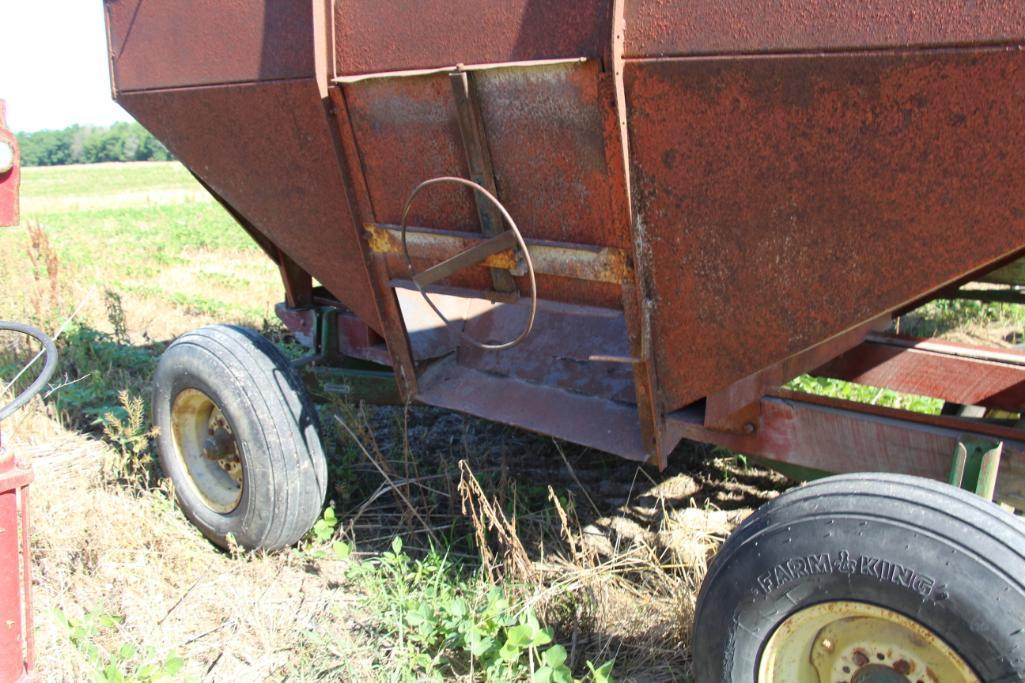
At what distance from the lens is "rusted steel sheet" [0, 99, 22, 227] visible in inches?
88.0

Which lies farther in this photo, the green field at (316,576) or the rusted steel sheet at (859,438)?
the green field at (316,576)

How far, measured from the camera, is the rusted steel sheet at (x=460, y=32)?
7.18ft

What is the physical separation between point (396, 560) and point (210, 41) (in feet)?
6.51

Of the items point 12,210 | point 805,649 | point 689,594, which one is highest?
point 12,210

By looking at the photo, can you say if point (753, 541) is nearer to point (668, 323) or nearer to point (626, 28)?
point (668, 323)

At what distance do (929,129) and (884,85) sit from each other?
5.1 inches

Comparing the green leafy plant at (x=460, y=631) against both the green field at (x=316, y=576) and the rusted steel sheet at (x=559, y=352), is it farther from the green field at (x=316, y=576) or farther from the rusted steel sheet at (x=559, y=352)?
the rusted steel sheet at (x=559, y=352)

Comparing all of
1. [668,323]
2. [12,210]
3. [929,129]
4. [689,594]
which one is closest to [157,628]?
[12,210]

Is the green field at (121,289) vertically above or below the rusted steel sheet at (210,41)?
below

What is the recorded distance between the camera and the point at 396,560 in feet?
10.4

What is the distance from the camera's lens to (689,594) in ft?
9.18

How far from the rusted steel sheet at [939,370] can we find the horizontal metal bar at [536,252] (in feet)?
4.08

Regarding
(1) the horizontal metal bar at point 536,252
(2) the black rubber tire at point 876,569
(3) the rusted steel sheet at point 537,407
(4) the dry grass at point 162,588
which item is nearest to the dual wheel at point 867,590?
(2) the black rubber tire at point 876,569

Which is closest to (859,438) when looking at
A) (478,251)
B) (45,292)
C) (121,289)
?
(478,251)
